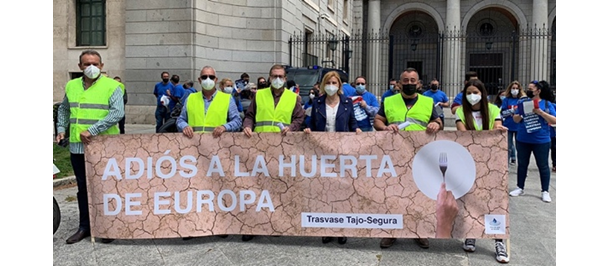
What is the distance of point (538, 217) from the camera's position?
6.70 meters

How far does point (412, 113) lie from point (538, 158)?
3.21m

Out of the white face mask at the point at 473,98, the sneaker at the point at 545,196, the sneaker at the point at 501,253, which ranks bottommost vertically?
the sneaker at the point at 501,253

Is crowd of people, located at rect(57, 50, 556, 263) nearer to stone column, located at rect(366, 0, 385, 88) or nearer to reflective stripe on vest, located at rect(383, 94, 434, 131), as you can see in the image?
reflective stripe on vest, located at rect(383, 94, 434, 131)

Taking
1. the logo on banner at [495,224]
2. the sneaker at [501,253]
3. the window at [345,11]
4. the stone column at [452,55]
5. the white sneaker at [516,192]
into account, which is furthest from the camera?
the window at [345,11]

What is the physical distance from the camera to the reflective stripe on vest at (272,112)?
5.79 metres

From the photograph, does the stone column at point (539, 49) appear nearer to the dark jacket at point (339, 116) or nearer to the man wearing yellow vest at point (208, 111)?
the dark jacket at point (339, 116)

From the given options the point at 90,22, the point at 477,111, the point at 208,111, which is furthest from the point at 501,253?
the point at 90,22

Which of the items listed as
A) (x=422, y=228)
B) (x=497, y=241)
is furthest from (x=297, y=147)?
(x=497, y=241)

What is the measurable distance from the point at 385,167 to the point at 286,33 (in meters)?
17.0

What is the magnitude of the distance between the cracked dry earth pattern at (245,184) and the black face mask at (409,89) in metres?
0.54

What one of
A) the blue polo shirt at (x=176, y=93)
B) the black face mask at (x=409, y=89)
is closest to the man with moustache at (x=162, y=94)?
the blue polo shirt at (x=176, y=93)

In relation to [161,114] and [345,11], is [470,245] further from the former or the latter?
[345,11]

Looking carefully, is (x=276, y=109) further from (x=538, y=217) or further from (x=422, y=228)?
(x=538, y=217)

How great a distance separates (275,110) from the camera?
5805 mm
